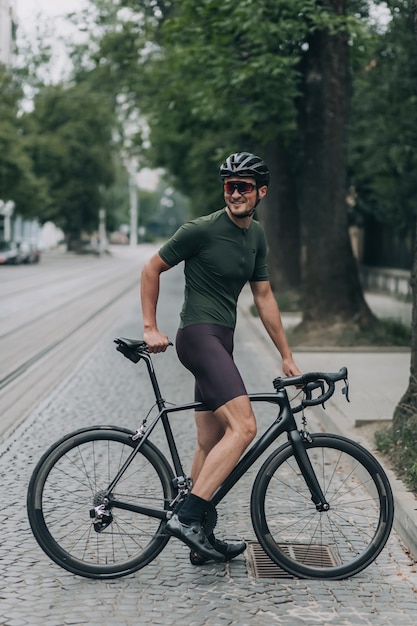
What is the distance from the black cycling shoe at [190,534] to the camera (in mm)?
4824

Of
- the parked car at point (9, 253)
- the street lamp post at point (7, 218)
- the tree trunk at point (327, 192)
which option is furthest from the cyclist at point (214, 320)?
the street lamp post at point (7, 218)

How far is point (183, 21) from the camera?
1744 cm

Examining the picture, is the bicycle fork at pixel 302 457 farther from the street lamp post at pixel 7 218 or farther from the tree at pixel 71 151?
the street lamp post at pixel 7 218

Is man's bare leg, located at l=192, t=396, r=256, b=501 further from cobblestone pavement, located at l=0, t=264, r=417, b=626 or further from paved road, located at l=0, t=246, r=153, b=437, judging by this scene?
paved road, located at l=0, t=246, r=153, b=437

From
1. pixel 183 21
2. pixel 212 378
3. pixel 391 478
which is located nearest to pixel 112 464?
pixel 212 378

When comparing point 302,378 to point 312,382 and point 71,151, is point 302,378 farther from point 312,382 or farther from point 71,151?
point 71,151

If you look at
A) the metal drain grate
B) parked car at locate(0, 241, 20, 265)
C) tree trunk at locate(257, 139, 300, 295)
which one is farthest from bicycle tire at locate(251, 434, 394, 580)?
parked car at locate(0, 241, 20, 265)

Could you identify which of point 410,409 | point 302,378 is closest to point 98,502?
point 302,378

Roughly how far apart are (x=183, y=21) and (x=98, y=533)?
13.5m

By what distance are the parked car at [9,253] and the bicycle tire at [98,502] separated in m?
52.9

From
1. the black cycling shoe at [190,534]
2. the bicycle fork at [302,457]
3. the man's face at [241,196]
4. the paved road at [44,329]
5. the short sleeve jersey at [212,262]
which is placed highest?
the man's face at [241,196]

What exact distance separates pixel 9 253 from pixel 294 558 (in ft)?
175

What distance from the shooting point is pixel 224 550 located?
5141 millimetres

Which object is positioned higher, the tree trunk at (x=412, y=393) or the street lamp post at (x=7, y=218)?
the tree trunk at (x=412, y=393)
